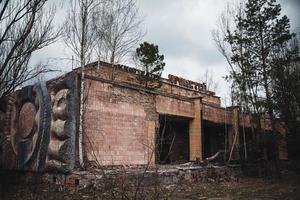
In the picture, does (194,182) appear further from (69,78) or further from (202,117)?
(69,78)

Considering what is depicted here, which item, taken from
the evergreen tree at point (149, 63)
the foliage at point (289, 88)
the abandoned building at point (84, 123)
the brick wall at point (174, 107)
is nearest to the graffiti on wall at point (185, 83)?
the evergreen tree at point (149, 63)

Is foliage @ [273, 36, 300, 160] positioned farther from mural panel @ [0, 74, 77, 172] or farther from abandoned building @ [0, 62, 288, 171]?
mural panel @ [0, 74, 77, 172]

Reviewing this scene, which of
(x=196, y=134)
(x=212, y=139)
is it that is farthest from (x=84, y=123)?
(x=212, y=139)

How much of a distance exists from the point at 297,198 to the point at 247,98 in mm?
9851

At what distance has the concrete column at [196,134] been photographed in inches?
700

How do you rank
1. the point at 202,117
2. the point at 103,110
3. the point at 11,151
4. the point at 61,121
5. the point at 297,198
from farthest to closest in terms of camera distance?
the point at 202,117, the point at 11,151, the point at 103,110, the point at 61,121, the point at 297,198

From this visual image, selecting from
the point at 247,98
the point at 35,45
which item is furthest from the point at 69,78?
the point at 247,98

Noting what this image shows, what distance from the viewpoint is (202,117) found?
18.5 m

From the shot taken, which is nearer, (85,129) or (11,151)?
(85,129)

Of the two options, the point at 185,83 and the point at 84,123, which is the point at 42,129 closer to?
the point at 84,123

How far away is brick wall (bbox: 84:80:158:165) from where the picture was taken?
12641mm

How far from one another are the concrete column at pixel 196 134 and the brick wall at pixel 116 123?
11.7 ft

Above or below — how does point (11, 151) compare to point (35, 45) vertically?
below

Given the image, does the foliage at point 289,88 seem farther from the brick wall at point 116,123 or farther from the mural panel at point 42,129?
the mural panel at point 42,129
